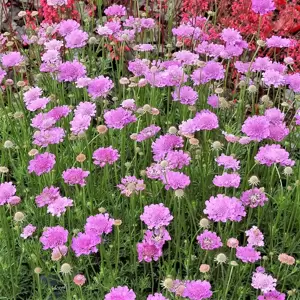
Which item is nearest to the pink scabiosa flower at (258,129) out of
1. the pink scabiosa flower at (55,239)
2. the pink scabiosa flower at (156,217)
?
the pink scabiosa flower at (156,217)

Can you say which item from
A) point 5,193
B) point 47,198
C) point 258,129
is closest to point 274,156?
point 258,129

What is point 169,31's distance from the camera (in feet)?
9.94

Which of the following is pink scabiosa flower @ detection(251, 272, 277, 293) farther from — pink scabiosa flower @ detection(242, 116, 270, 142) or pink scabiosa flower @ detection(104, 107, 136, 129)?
pink scabiosa flower @ detection(104, 107, 136, 129)

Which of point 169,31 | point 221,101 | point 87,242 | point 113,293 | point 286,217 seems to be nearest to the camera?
point 113,293

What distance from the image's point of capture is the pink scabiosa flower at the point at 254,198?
1989mm

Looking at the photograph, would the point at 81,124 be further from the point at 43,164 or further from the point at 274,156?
the point at 274,156

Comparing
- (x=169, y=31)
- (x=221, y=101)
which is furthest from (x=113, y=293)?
(x=169, y=31)

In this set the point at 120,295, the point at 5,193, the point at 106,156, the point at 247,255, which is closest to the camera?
the point at 120,295

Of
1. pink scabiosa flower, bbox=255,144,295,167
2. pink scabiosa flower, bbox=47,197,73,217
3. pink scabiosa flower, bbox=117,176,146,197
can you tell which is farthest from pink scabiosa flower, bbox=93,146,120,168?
pink scabiosa flower, bbox=255,144,295,167

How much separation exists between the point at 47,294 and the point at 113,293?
39cm

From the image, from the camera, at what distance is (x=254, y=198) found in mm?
1988

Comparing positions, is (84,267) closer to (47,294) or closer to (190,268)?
(47,294)

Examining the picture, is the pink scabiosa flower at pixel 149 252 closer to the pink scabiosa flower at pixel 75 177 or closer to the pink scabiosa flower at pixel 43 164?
the pink scabiosa flower at pixel 75 177

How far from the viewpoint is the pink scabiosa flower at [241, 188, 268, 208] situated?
6.53 feet
